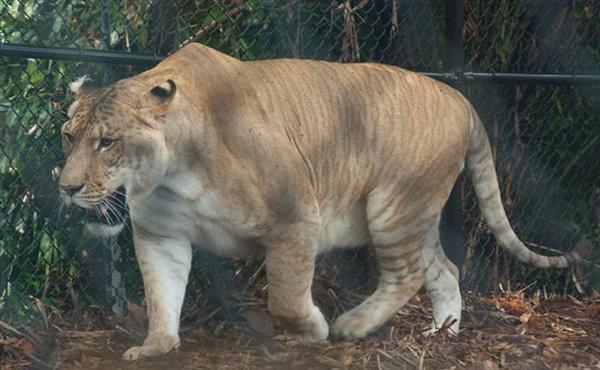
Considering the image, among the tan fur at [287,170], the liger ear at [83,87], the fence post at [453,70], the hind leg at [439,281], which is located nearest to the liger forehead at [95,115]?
the tan fur at [287,170]

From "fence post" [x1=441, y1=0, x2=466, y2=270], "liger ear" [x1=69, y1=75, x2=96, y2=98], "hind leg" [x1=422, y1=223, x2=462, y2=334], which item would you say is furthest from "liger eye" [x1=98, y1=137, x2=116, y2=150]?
"fence post" [x1=441, y1=0, x2=466, y2=270]

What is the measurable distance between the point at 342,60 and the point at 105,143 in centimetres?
183

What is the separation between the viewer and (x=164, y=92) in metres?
4.03

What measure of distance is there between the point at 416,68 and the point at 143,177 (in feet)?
6.62

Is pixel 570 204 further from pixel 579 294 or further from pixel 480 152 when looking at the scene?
pixel 480 152

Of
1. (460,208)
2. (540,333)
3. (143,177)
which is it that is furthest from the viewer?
(460,208)

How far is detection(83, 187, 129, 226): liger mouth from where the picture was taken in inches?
160

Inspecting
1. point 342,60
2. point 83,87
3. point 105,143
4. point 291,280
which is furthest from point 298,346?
point 342,60

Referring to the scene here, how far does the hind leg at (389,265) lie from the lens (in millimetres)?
4680

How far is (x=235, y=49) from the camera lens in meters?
5.34

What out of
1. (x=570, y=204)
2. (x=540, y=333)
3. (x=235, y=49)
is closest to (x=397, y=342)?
(x=540, y=333)

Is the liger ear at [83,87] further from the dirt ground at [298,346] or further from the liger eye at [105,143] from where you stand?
the dirt ground at [298,346]

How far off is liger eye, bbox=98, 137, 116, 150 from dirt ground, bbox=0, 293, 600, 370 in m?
0.73

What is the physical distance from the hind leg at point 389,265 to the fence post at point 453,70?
2.27 ft
